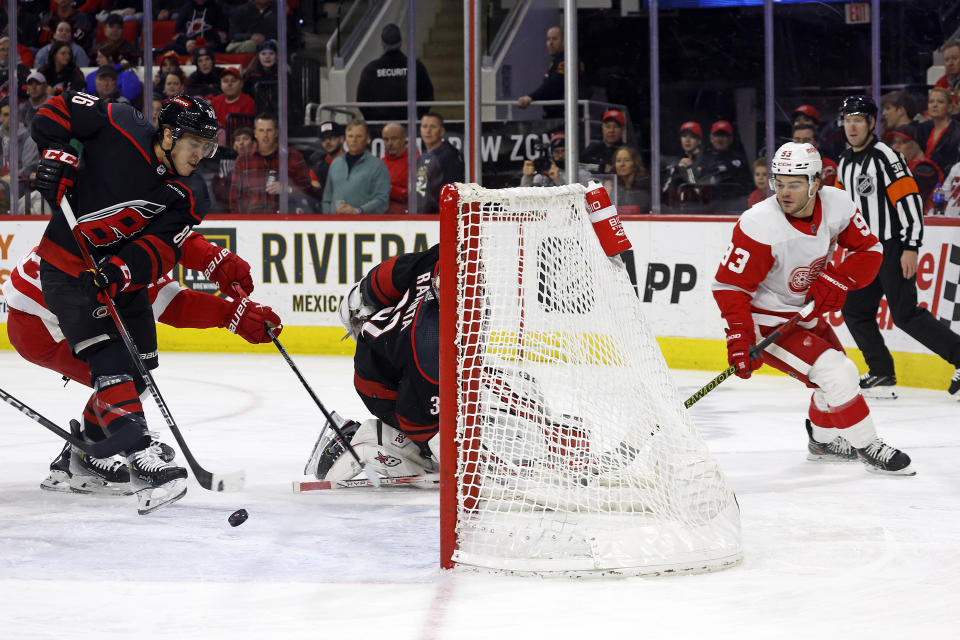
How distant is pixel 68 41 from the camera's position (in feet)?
28.0

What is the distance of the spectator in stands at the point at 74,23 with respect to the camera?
27.9 feet

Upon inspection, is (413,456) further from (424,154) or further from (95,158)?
(424,154)

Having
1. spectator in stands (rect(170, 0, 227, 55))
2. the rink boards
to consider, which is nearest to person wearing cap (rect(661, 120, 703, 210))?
the rink boards

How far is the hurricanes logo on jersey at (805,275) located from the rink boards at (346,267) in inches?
82.3

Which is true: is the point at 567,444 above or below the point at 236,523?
above

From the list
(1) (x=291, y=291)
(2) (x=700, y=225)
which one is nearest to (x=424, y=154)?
(1) (x=291, y=291)

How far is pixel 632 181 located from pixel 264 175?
80.0 inches

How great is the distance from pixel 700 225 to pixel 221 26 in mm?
4035

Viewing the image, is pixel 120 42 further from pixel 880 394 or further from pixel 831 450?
pixel 831 450

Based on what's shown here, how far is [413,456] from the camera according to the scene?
11.8ft

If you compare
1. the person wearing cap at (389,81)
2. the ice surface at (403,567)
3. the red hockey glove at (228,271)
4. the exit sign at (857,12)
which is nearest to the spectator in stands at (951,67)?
the exit sign at (857,12)

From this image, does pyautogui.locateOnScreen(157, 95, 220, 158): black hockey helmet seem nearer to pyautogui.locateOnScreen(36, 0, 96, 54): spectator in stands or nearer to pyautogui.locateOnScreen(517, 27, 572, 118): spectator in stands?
pyautogui.locateOnScreen(517, 27, 572, 118): spectator in stands

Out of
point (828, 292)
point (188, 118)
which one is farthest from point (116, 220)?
point (828, 292)

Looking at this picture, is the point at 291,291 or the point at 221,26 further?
the point at 221,26
